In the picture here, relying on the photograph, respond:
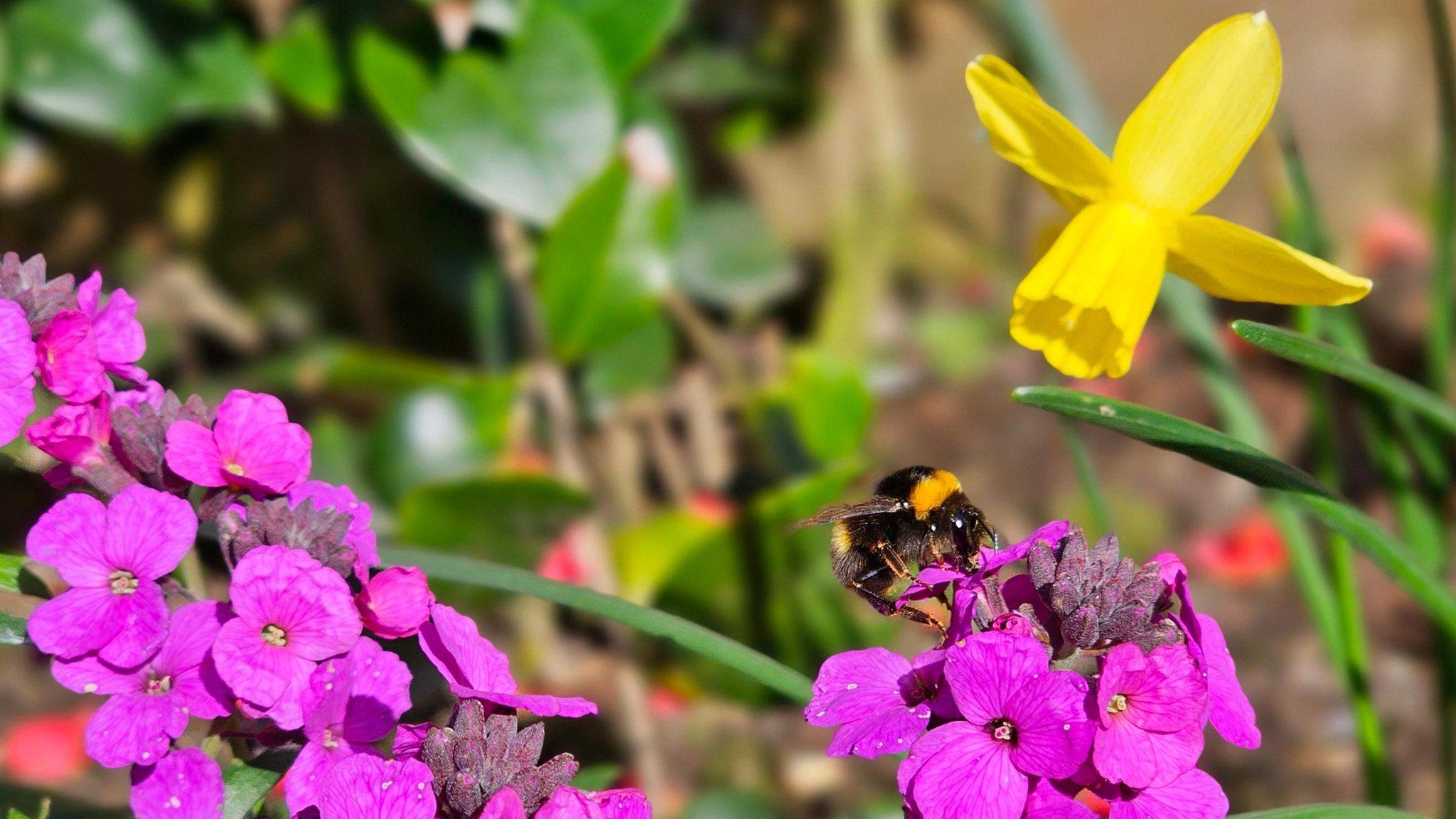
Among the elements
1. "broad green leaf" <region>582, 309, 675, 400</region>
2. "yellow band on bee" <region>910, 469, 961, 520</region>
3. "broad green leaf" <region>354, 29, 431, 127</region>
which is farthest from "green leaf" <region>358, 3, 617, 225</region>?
"yellow band on bee" <region>910, 469, 961, 520</region>

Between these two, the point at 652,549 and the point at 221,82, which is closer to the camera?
the point at 221,82

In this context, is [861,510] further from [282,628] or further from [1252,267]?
[282,628]

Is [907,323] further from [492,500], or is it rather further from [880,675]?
[880,675]

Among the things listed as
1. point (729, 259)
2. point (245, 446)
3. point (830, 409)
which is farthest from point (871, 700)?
point (729, 259)

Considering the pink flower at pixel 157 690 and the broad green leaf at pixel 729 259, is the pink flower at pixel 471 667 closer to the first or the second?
the pink flower at pixel 157 690

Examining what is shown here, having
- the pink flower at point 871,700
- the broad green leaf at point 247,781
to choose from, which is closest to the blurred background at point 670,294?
the broad green leaf at point 247,781

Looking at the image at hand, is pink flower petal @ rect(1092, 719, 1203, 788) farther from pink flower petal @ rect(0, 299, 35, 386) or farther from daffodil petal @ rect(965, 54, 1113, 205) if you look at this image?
pink flower petal @ rect(0, 299, 35, 386)

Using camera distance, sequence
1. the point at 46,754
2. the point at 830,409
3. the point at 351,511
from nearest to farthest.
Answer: the point at 351,511 → the point at 830,409 → the point at 46,754
